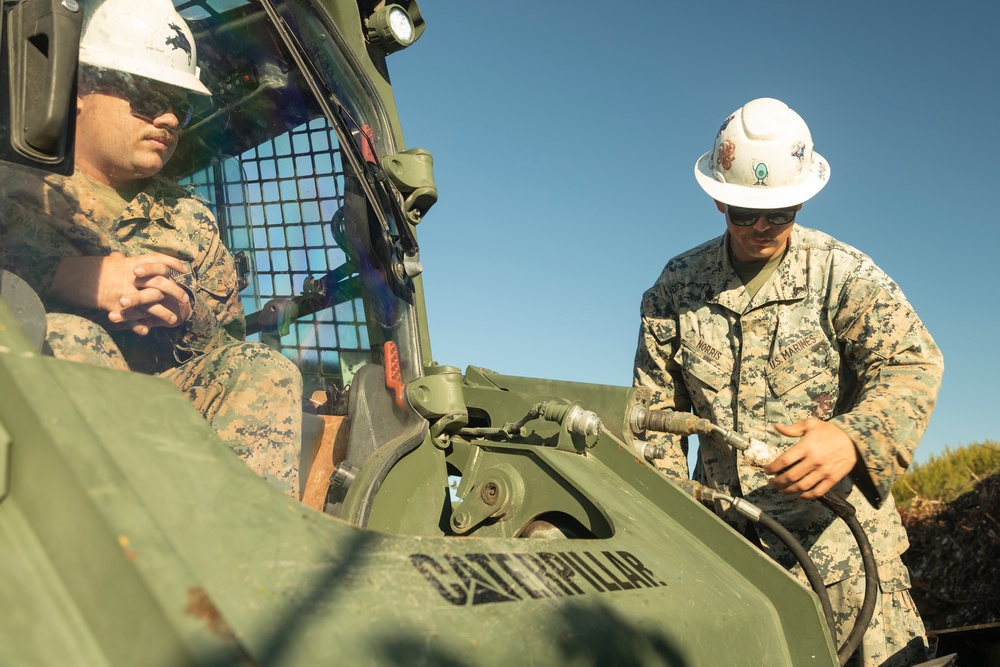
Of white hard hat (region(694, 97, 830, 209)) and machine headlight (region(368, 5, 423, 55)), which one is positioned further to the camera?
white hard hat (region(694, 97, 830, 209))

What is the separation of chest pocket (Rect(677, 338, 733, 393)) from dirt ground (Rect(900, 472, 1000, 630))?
14.2 feet

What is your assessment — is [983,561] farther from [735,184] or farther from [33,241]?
[33,241]

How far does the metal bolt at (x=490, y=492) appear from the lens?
2476 mm

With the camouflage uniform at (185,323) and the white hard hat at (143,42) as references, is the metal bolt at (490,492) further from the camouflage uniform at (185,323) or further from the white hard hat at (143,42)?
the white hard hat at (143,42)

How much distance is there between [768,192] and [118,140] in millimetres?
Result: 2529

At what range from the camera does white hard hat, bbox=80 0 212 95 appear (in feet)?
6.79

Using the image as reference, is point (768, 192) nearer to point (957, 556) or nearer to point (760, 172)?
point (760, 172)

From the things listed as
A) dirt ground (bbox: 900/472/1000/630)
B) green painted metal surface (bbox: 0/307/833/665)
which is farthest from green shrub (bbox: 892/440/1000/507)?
green painted metal surface (bbox: 0/307/833/665)

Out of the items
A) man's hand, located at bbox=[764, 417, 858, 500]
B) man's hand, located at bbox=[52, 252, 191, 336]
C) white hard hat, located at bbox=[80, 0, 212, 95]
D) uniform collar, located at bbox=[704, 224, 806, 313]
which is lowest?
man's hand, located at bbox=[764, 417, 858, 500]

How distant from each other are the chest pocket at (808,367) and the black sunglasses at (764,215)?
49 cm

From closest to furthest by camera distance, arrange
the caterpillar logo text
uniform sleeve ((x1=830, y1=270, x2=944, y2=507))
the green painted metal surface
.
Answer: the green painted metal surface
the caterpillar logo text
uniform sleeve ((x1=830, y1=270, x2=944, y2=507))

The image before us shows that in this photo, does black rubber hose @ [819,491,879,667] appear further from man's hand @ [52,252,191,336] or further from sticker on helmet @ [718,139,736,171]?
man's hand @ [52,252,191,336]

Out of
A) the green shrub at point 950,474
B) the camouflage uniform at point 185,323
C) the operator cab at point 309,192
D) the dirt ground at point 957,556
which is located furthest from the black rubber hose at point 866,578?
the green shrub at point 950,474

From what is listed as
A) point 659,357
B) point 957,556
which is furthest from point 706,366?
point 957,556
